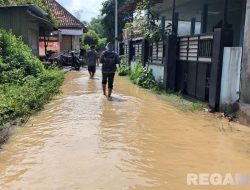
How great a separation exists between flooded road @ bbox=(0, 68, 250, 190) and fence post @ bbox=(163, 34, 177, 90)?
4.09 m

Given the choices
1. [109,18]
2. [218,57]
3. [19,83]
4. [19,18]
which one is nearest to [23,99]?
[19,83]

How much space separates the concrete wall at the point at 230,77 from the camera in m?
9.32

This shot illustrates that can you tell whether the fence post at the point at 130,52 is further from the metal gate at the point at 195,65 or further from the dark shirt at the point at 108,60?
the dark shirt at the point at 108,60

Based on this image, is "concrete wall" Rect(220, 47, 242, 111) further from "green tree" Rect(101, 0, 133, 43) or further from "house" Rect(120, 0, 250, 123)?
"green tree" Rect(101, 0, 133, 43)

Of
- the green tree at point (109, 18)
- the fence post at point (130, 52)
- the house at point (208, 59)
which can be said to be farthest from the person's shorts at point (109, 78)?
the green tree at point (109, 18)

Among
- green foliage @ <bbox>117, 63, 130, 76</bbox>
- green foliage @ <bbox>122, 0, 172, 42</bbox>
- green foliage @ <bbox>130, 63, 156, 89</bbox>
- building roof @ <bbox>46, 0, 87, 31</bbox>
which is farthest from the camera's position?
building roof @ <bbox>46, 0, 87, 31</bbox>

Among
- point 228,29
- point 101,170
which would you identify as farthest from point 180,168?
point 228,29

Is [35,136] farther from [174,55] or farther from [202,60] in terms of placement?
[174,55]

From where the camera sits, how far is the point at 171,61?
14312 millimetres

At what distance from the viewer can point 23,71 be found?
13.3 metres

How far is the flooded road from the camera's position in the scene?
5074 millimetres

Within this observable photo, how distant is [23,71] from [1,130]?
6.33 meters

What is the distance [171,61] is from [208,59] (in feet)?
10.4

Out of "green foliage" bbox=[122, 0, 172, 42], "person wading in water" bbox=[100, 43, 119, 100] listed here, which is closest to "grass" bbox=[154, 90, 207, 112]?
"person wading in water" bbox=[100, 43, 119, 100]
